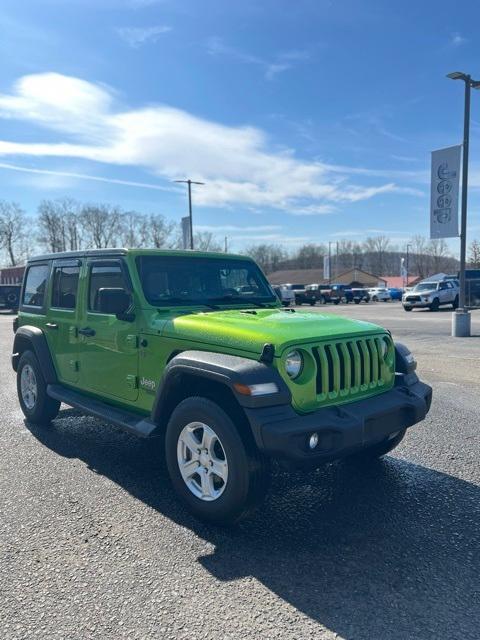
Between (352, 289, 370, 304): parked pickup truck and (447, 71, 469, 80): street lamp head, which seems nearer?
(447, 71, 469, 80): street lamp head

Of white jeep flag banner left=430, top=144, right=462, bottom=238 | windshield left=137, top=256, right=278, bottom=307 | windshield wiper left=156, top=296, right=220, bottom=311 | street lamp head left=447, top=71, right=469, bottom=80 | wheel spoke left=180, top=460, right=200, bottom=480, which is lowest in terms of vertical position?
wheel spoke left=180, top=460, right=200, bottom=480

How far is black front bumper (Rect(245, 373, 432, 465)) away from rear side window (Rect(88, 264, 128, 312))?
198cm

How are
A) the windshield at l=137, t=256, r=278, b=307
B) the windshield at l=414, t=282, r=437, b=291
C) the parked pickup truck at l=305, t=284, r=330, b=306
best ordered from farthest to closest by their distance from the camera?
the parked pickup truck at l=305, t=284, r=330, b=306
the windshield at l=414, t=282, r=437, b=291
the windshield at l=137, t=256, r=278, b=307

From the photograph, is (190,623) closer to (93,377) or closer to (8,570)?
(8,570)

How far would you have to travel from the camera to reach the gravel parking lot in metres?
2.46

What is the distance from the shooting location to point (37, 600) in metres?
2.63

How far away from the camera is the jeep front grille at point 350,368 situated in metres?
3.35

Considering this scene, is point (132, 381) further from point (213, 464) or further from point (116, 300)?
point (213, 464)

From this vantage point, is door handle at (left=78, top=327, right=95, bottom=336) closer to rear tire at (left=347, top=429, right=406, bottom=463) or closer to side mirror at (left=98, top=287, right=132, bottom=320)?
side mirror at (left=98, top=287, right=132, bottom=320)

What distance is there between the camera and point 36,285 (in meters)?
6.00

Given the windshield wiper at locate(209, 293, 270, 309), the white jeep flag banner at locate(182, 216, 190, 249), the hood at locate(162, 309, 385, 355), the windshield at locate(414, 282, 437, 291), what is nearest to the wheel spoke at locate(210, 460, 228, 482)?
the hood at locate(162, 309, 385, 355)

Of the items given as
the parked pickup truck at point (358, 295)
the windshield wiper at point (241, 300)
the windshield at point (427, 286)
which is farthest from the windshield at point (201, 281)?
the parked pickup truck at point (358, 295)

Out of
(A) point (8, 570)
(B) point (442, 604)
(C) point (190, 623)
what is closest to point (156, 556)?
(C) point (190, 623)

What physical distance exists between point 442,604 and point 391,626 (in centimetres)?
35
